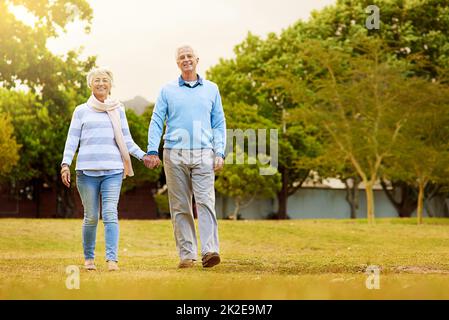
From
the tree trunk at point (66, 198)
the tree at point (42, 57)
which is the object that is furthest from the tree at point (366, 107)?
the tree trunk at point (66, 198)

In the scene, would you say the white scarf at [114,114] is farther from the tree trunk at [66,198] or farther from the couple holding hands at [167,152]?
the tree trunk at [66,198]

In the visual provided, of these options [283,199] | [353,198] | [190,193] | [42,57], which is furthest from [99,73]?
[353,198]

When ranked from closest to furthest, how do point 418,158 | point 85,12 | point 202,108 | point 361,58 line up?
point 202,108, point 85,12, point 418,158, point 361,58

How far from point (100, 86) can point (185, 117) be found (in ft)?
3.11

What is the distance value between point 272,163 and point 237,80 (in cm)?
454

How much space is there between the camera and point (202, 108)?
857 cm

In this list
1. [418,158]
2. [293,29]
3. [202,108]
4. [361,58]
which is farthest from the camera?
[293,29]

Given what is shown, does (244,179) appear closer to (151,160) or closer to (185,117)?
(185,117)

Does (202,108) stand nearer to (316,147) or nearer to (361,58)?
(361,58)

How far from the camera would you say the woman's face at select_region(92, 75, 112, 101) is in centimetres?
829

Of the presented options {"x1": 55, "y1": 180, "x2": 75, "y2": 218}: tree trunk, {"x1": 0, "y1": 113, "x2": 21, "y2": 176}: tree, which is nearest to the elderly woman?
{"x1": 0, "y1": 113, "x2": 21, "y2": 176}: tree

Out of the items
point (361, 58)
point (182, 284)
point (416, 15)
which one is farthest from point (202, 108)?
point (416, 15)

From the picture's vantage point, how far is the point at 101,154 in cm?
827

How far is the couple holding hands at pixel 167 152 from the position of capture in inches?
327
